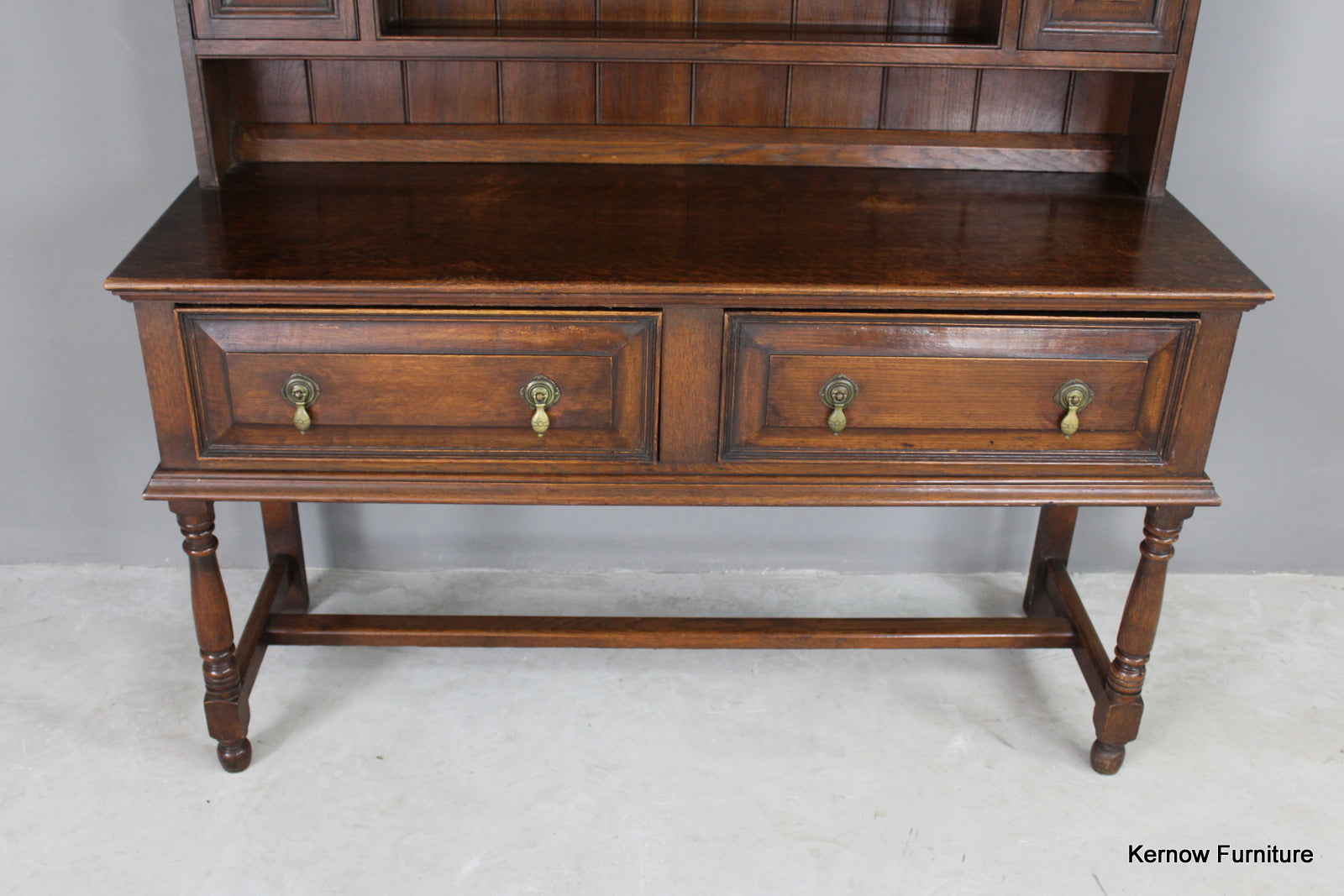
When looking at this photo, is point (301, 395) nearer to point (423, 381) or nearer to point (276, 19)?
point (423, 381)

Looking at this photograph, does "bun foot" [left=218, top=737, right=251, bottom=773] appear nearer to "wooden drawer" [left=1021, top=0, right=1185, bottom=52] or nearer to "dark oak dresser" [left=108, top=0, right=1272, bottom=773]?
"dark oak dresser" [left=108, top=0, right=1272, bottom=773]

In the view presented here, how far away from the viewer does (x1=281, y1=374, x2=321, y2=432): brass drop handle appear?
2092 millimetres

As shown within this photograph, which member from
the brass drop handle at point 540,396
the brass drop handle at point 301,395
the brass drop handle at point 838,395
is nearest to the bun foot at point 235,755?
the brass drop handle at point 301,395

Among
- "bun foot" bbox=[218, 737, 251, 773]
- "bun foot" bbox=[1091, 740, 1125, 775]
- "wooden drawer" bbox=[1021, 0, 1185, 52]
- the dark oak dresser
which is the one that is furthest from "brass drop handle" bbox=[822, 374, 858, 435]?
"bun foot" bbox=[218, 737, 251, 773]

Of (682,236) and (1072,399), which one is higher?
(682,236)

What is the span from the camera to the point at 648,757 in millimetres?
2648

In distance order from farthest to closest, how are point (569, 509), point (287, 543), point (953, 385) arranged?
point (569, 509)
point (287, 543)
point (953, 385)

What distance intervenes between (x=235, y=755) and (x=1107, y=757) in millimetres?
1834

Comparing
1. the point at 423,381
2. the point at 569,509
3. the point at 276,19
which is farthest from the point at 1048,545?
the point at 276,19

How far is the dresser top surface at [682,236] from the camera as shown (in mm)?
2029

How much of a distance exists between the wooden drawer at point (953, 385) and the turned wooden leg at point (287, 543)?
1.29 meters

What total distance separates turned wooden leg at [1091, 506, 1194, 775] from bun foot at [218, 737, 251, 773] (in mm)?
1796

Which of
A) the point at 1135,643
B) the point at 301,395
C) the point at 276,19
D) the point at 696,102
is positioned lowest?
the point at 1135,643

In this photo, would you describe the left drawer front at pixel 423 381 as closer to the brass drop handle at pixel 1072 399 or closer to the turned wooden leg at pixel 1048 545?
the brass drop handle at pixel 1072 399
